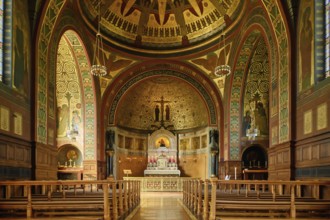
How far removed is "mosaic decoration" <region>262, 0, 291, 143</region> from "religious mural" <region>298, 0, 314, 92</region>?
724 millimetres

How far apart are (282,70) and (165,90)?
48.8 ft

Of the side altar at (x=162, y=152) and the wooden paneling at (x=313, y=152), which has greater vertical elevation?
the wooden paneling at (x=313, y=152)

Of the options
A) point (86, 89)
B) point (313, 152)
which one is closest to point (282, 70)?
point (313, 152)

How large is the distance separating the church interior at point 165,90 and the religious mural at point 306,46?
7 cm

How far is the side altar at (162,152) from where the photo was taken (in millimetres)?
26375

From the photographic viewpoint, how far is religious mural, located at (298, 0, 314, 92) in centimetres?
1109

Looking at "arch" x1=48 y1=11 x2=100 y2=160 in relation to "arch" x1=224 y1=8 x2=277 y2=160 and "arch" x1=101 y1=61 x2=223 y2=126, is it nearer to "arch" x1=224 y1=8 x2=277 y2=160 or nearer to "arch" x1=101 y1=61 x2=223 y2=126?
"arch" x1=101 y1=61 x2=223 y2=126

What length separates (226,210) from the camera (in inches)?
349

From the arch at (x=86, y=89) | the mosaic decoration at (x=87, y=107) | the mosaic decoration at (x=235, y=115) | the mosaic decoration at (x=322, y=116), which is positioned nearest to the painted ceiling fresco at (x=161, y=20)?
the arch at (x=86, y=89)

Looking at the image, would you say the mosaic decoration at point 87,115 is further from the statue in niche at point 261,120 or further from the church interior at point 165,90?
the statue in niche at point 261,120

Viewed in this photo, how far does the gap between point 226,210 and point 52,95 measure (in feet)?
27.9

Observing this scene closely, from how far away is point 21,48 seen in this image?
36.2 feet

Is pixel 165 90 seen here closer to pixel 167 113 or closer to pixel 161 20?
pixel 167 113

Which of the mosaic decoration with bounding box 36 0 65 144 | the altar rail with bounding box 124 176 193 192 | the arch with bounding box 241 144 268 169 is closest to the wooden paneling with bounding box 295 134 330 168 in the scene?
the mosaic decoration with bounding box 36 0 65 144
